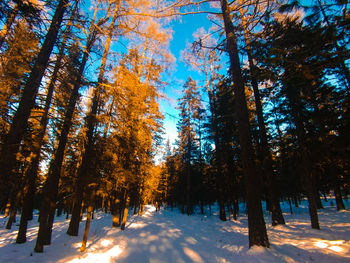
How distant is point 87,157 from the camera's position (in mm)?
7605

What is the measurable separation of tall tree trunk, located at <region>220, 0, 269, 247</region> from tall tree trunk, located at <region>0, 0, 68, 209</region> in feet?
16.6

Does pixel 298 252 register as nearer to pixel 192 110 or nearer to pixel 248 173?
pixel 248 173

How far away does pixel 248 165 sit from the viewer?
5.65 m

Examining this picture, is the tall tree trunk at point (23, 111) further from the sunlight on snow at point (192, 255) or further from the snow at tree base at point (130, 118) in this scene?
the sunlight on snow at point (192, 255)

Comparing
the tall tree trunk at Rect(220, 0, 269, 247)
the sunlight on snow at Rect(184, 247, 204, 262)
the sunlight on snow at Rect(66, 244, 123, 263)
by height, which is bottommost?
the sunlight on snow at Rect(66, 244, 123, 263)

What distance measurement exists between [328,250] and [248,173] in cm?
327

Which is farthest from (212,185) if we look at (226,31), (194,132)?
(226,31)

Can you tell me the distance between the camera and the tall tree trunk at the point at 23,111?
136 inches

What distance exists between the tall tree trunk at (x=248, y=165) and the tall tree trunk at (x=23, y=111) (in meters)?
5.05

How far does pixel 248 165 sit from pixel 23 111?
6.78m

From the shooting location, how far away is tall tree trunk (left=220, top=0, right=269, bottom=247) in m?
5.13

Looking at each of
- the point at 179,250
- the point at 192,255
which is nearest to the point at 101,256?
the point at 179,250

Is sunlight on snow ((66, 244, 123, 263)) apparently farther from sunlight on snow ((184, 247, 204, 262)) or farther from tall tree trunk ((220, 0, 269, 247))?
tall tree trunk ((220, 0, 269, 247))

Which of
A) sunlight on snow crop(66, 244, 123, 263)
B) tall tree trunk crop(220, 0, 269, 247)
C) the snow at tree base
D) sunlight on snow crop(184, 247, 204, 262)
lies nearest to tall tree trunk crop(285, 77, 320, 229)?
the snow at tree base
